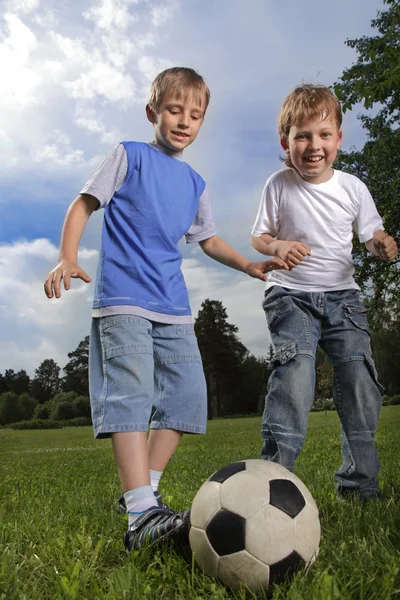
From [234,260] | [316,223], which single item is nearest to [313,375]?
[234,260]

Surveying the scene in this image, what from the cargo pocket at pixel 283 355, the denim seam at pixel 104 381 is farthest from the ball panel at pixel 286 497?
the cargo pocket at pixel 283 355

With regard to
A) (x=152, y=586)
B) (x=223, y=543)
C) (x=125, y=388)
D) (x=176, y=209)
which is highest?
(x=176, y=209)

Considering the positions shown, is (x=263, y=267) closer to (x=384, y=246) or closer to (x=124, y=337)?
(x=384, y=246)

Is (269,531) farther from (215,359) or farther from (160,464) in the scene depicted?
(215,359)

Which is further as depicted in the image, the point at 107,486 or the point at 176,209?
the point at 107,486

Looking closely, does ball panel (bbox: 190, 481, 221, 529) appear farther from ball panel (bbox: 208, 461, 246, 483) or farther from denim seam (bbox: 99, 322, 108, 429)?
denim seam (bbox: 99, 322, 108, 429)

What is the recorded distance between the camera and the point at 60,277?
123 inches

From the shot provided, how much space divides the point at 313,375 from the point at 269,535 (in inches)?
62.8

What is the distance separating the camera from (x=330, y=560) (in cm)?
246

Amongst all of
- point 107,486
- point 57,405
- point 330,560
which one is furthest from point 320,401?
point 330,560

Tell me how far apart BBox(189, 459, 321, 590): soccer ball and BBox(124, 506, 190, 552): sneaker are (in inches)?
8.1

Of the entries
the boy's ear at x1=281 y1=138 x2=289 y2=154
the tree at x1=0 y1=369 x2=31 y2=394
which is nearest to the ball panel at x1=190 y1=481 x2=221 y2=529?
the boy's ear at x1=281 y1=138 x2=289 y2=154

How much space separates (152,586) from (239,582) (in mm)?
327

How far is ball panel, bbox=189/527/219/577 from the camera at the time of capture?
7.54 feet
